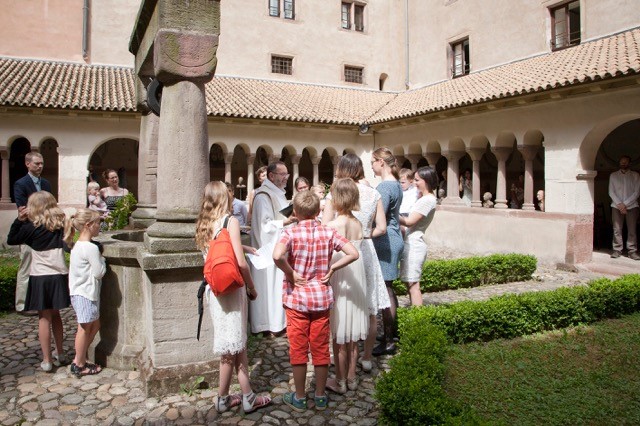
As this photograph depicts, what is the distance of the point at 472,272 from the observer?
9219 millimetres

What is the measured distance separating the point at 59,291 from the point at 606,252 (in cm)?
1230

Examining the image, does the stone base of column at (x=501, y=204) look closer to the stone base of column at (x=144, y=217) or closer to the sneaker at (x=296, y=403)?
the stone base of column at (x=144, y=217)

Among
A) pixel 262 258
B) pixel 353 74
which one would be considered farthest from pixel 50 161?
pixel 262 258

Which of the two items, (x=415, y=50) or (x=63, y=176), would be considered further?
(x=415, y=50)

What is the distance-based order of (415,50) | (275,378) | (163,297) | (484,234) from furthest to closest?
1. (415,50)
2. (484,234)
3. (275,378)
4. (163,297)

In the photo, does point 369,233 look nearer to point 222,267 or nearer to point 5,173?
point 222,267

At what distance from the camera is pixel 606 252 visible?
12.4 metres

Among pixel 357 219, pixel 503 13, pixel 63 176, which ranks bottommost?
pixel 357 219

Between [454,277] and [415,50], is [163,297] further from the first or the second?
[415,50]

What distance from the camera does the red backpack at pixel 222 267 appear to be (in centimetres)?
341

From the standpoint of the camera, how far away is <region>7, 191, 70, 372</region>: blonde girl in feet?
15.0

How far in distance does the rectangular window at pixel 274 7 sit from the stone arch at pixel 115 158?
25.5 feet

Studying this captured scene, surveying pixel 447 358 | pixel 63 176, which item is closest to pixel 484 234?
pixel 447 358

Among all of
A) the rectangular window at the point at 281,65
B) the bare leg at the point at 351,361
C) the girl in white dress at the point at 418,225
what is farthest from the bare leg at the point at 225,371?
the rectangular window at the point at 281,65
